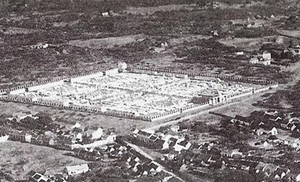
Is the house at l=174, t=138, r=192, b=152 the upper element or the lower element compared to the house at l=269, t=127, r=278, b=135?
lower

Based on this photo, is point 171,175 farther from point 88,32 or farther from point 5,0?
point 5,0

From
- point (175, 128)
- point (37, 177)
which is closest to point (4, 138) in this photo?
point (37, 177)

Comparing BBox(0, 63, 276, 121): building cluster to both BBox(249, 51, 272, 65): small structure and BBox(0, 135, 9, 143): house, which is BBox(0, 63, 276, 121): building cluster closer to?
BBox(249, 51, 272, 65): small structure

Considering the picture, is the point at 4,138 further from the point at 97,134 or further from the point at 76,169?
the point at 76,169

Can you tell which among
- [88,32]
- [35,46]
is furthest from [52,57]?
[88,32]

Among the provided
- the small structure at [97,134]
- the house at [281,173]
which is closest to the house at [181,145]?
the small structure at [97,134]

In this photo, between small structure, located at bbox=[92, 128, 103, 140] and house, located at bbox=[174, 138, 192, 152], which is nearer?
house, located at bbox=[174, 138, 192, 152]

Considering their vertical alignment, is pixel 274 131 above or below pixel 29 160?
above

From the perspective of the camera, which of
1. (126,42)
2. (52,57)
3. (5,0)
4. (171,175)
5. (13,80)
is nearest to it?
(171,175)

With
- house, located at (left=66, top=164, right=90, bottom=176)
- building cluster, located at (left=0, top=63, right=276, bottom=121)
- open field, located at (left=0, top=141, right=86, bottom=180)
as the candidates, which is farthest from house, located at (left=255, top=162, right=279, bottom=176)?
building cluster, located at (left=0, top=63, right=276, bottom=121)

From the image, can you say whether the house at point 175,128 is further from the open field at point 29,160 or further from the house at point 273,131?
the open field at point 29,160

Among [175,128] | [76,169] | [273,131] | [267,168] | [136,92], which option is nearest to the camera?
[267,168]
